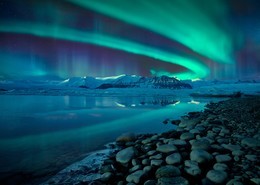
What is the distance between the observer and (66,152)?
5.99m

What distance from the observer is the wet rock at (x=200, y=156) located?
4.52m

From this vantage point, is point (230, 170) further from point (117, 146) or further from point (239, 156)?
point (117, 146)

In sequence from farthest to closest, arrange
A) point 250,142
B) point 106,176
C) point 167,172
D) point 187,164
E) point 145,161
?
point 250,142, point 145,161, point 187,164, point 106,176, point 167,172

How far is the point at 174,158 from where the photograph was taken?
4594mm

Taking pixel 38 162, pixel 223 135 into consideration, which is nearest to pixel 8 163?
pixel 38 162

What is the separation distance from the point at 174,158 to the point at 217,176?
1.01 metres

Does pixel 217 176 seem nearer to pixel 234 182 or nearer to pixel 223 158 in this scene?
pixel 234 182

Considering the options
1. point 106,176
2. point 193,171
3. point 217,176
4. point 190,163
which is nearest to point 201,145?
point 190,163

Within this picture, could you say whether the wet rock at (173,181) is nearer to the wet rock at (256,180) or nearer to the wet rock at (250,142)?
the wet rock at (256,180)

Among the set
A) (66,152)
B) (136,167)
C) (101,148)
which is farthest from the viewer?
(101,148)

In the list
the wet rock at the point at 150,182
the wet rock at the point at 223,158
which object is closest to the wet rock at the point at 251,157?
the wet rock at the point at 223,158

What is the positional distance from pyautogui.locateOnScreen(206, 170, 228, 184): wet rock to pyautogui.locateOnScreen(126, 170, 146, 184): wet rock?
1.26 metres

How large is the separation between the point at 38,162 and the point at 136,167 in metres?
2.57

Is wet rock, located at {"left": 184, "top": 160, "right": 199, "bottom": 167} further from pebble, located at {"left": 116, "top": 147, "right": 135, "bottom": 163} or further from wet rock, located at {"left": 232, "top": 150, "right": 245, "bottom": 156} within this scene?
pebble, located at {"left": 116, "top": 147, "right": 135, "bottom": 163}
